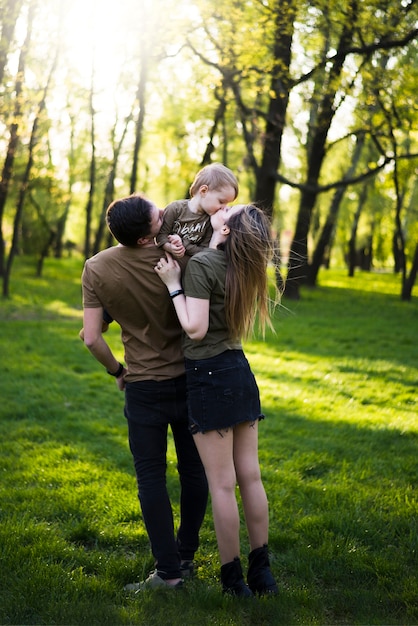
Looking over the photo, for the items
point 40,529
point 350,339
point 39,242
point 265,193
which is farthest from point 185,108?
point 40,529

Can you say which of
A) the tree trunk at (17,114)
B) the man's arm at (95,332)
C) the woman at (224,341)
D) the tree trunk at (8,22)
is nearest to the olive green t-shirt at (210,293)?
the woman at (224,341)

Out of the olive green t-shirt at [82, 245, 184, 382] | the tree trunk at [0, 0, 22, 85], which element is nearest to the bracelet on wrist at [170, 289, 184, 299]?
the olive green t-shirt at [82, 245, 184, 382]

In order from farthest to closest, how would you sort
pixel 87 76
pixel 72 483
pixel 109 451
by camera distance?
pixel 87 76 < pixel 109 451 < pixel 72 483

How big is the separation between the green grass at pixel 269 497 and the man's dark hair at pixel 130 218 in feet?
5.83

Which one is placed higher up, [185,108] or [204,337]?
[185,108]

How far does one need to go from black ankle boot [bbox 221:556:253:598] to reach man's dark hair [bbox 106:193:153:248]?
1671 mm

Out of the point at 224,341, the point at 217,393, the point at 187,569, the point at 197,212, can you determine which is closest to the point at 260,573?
the point at 187,569

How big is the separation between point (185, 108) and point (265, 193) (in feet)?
19.3

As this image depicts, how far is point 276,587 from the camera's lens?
11.7ft

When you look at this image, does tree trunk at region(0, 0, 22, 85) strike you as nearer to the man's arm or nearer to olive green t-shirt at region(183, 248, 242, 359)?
the man's arm

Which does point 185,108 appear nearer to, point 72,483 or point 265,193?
point 265,193

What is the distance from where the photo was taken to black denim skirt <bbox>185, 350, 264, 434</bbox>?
131 inches

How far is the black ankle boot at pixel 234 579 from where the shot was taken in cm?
349

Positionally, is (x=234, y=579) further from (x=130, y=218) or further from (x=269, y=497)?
(x=130, y=218)
